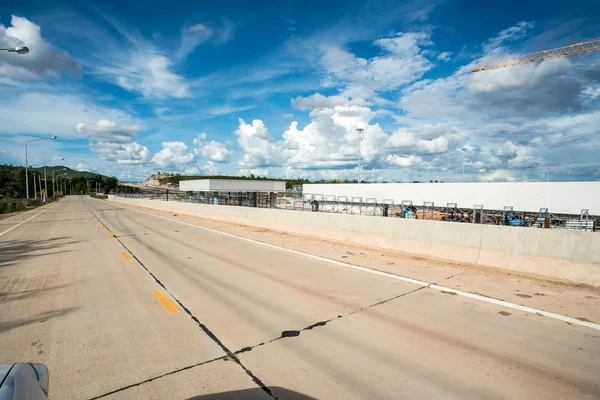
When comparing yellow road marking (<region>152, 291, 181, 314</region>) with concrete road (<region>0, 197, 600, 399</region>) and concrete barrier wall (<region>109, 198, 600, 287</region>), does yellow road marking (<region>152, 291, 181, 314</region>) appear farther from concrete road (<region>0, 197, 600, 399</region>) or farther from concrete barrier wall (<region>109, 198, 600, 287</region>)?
concrete barrier wall (<region>109, 198, 600, 287</region>)

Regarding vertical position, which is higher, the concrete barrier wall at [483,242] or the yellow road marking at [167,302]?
the concrete barrier wall at [483,242]

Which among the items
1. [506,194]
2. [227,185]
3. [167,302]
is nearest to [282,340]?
[167,302]

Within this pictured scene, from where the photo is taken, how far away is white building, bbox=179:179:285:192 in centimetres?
7094

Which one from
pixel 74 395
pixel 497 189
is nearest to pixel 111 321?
pixel 74 395

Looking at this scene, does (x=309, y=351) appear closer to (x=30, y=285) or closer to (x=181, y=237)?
(x=30, y=285)

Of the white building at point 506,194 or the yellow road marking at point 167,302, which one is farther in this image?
the white building at point 506,194

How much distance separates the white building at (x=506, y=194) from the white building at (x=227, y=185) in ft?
117

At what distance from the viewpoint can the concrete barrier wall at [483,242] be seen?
6996mm

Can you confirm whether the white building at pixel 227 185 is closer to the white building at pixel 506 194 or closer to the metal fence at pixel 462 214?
the metal fence at pixel 462 214

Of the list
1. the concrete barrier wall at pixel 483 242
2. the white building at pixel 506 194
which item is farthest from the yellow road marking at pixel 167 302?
the white building at pixel 506 194

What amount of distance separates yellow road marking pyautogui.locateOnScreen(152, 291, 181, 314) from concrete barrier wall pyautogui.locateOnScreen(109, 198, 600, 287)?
7.15m

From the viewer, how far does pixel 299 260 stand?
967 cm

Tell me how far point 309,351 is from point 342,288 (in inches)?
109

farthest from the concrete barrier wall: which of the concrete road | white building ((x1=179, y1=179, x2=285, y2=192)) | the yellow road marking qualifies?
white building ((x1=179, y1=179, x2=285, y2=192))
